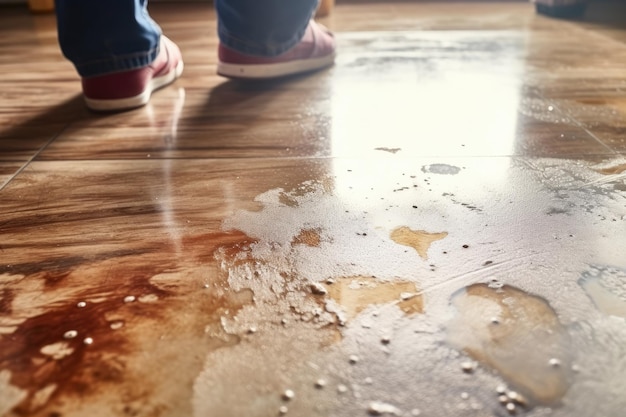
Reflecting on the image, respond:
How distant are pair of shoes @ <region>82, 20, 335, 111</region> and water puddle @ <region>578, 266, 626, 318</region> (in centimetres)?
78

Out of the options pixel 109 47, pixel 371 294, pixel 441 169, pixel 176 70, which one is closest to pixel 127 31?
pixel 109 47

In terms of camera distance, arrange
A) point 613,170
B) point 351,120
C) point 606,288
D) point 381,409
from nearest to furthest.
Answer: point 381,409 → point 606,288 → point 613,170 → point 351,120

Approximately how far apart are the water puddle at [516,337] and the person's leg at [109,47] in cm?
73

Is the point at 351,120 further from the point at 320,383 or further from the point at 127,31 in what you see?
the point at 320,383

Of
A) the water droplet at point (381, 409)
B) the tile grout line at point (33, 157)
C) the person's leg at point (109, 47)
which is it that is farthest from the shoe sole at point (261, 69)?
the water droplet at point (381, 409)

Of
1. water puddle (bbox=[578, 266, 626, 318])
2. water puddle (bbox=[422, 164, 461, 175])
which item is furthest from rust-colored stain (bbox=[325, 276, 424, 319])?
water puddle (bbox=[422, 164, 461, 175])

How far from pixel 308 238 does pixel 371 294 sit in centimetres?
11

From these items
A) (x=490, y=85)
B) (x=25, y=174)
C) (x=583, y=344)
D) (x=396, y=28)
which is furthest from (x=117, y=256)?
(x=396, y=28)

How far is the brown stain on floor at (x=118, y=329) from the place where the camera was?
1.34ft

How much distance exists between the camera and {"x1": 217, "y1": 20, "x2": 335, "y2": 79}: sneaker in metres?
1.16

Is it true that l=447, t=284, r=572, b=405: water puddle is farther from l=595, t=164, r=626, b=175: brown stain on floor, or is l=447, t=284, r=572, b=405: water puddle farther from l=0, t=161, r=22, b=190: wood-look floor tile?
l=0, t=161, r=22, b=190: wood-look floor tile

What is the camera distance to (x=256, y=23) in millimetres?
1157

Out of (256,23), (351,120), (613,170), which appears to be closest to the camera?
→ (613,170)

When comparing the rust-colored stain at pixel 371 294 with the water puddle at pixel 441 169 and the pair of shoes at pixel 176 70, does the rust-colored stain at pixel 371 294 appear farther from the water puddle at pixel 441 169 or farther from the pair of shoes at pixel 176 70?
the pair of shoes at pixel 176 70
